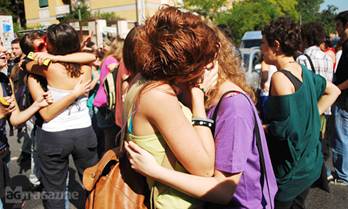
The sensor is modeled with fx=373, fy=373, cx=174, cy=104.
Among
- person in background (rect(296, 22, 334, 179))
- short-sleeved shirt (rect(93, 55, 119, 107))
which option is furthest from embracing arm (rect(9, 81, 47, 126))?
person in background (rect(296, 22, 334, 179))

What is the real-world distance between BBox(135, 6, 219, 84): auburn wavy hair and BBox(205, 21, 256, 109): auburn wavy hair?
0.53 ft

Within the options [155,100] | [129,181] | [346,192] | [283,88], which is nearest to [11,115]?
[129,181]

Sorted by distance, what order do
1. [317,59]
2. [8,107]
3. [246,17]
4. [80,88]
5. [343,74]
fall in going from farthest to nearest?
[246,17] → [317,59] → [343,74] → [80,88] → [8,107]

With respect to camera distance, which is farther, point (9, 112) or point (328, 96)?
point (328, 96)

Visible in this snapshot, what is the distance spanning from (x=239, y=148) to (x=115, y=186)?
55 cm

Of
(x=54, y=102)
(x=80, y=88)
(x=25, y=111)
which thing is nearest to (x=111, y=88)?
(x=80, y=88)

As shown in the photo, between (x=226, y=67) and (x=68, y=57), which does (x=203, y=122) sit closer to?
(x=226, y=67)

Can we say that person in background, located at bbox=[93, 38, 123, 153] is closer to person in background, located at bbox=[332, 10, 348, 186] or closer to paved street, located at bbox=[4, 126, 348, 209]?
paved street, located at bbox=[4, 126, 348, 209]

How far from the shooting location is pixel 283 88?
2.38 meters

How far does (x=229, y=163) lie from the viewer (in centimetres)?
147

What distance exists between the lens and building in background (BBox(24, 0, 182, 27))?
124 feet

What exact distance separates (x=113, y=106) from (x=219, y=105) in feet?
8.10

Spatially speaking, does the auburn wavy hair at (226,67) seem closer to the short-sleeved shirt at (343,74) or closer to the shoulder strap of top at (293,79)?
the shoulder strap of top at (293,79)

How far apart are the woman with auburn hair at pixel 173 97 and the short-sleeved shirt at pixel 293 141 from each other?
0.98 meters
